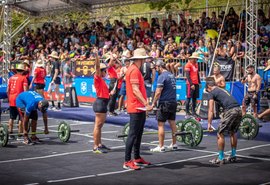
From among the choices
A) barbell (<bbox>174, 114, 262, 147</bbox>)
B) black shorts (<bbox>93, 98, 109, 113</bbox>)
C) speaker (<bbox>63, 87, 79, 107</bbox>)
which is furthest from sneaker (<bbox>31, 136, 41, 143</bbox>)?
speaker (<bbox>63, 87, 79, 107</bbox>)

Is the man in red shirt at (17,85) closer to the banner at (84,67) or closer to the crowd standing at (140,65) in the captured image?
the crowd standing at (140,65)

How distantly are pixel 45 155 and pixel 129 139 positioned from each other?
2494 mm

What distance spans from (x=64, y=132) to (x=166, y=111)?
2.93 m

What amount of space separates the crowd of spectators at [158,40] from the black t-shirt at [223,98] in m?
5.80

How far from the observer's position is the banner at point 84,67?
23.0 m

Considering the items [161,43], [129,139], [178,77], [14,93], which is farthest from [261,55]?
[129,139]

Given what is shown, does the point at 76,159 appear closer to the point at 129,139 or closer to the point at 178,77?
the point at 129,139

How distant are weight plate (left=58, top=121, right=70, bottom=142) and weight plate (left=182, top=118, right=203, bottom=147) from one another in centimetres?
281

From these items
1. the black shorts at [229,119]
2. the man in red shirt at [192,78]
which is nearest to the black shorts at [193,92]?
the man in red shirt at [192,78]

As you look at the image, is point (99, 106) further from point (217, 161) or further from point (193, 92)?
point (193, 92)

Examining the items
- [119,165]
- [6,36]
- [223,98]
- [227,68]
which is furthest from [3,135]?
[6,36]

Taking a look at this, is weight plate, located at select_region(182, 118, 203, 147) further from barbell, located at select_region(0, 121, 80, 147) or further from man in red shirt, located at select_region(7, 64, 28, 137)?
man in red shirt, located at select_region(7, 64, 28, 137)

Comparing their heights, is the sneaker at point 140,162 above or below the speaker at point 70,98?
below

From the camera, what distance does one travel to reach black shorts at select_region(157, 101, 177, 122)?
475 inches
